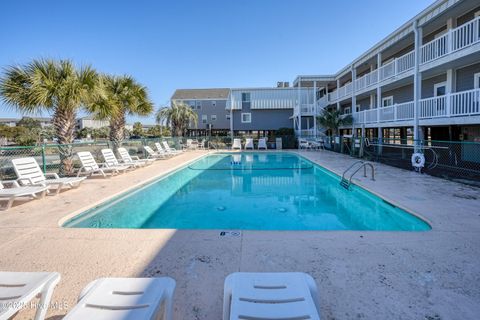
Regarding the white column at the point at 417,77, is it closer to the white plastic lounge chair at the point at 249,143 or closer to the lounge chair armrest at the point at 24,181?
the lounge chair armrest at the point at 24,181

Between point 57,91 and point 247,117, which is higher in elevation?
point 247,117

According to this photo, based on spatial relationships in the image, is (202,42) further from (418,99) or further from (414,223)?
(414,223)

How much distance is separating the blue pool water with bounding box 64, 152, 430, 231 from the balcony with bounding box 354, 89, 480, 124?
5.19 meters

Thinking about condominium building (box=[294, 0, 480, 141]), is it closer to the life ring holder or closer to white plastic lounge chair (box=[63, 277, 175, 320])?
the life ring holder

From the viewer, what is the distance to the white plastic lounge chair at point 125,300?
1.79 m

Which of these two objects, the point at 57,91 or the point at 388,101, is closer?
the point at 57,91

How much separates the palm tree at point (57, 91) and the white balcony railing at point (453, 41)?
1333 centimetres

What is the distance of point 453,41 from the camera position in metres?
10.5

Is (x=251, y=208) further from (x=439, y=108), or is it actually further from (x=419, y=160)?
(x=439, y=108)

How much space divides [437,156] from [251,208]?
27.0 ft

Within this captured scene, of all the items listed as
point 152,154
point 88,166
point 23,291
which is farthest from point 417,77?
point 23,291

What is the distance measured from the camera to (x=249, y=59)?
24328mm

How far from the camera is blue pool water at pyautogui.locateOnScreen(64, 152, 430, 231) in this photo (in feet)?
19.9

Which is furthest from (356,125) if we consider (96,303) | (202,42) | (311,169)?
(96,303)
